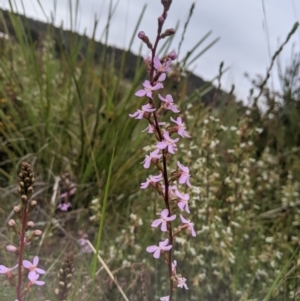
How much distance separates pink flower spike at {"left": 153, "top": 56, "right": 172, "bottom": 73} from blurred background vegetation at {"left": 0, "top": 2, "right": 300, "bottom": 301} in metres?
0.64

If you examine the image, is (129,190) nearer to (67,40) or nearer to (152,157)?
(67,40)

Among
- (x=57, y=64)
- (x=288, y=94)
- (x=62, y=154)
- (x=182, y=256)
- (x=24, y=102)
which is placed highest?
(x=288, y=94)

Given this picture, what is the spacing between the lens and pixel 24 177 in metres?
0.85

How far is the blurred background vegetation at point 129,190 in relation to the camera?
7.25 ft

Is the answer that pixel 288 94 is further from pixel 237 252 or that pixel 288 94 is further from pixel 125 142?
pixel 237 252

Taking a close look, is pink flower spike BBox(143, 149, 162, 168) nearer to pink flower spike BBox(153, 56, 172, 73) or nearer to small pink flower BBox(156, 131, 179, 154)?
small pink flower BBox(156, 131, 179, 154)

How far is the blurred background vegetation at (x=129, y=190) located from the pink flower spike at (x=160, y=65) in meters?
0.64

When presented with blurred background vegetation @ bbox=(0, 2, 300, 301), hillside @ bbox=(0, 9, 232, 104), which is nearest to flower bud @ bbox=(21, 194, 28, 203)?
blurred background vegetation @ bbox=(0, 2, 300, 301)

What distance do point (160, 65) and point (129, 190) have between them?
2.29 metres

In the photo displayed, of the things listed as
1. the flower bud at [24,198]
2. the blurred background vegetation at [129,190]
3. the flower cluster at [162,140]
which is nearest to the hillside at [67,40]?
the blurred background vegetation at [129,190]

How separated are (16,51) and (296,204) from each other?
2.43m

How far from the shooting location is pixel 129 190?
126 inches

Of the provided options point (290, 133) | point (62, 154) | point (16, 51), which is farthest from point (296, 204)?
point (16, 51)

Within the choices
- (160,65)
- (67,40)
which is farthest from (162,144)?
(67,40)
